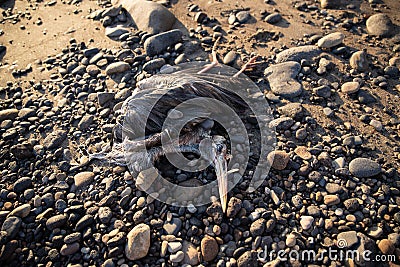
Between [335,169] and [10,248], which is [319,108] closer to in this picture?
[335,169]

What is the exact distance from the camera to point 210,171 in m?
4.16

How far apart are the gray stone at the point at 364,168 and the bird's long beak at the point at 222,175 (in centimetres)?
152

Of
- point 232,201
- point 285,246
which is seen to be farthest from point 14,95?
point 285,246

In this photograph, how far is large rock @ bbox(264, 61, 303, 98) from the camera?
4816 mm

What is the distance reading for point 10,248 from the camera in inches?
148

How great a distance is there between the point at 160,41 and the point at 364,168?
366 cm

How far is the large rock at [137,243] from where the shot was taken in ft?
11.7

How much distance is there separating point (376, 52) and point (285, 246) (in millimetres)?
3490

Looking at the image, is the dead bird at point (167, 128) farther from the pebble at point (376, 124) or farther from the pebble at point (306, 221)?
the pebble at point (376, 124)

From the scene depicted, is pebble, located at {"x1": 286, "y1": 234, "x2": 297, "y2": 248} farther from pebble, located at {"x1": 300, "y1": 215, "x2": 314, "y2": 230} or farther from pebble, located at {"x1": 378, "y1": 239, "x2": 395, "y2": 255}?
pebble, located at {"x1": 378, "y1": 239, "x2": 395, "y2": 255}

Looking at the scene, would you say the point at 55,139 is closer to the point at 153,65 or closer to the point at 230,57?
the point at 153,65

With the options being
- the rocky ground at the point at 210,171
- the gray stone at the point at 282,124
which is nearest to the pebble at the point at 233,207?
the rocky ground at the point at 210,171

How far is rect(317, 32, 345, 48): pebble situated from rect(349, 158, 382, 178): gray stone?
6.99 feet

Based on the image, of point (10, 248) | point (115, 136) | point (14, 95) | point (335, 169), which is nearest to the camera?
point (10, 248)
